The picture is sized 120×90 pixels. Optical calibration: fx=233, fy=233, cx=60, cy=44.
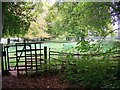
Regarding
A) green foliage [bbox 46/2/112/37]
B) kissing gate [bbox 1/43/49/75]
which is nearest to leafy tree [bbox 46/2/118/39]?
green foliage [bbox 46/2/112/37]

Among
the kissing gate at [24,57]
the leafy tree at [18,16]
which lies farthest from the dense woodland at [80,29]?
the kissing gate at [24,57]

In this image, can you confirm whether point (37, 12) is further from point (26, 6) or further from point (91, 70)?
point (91, 70)

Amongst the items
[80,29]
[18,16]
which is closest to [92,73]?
[80,29]

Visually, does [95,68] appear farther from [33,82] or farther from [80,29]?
[33,82]

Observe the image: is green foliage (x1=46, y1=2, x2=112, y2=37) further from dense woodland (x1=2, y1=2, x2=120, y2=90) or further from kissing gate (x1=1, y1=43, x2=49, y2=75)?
kissing gate (x1=1, y1=43, x2=49, y2=75)

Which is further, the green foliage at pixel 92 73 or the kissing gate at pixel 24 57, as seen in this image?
the kissing gate at pixel 24 57

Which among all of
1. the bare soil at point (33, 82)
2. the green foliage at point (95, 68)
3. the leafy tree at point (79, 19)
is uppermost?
the leafy tree at point (79, 19)

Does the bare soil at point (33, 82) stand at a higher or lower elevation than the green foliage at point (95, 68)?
lower

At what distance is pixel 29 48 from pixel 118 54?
1161 mm

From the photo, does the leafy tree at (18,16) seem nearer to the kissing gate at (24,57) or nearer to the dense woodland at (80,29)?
the dense woodland at (80,29)

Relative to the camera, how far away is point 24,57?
10.1 feet

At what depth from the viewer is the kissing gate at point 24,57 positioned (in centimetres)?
303

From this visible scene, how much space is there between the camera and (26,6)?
3014mm

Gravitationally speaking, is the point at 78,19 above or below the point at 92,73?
above
